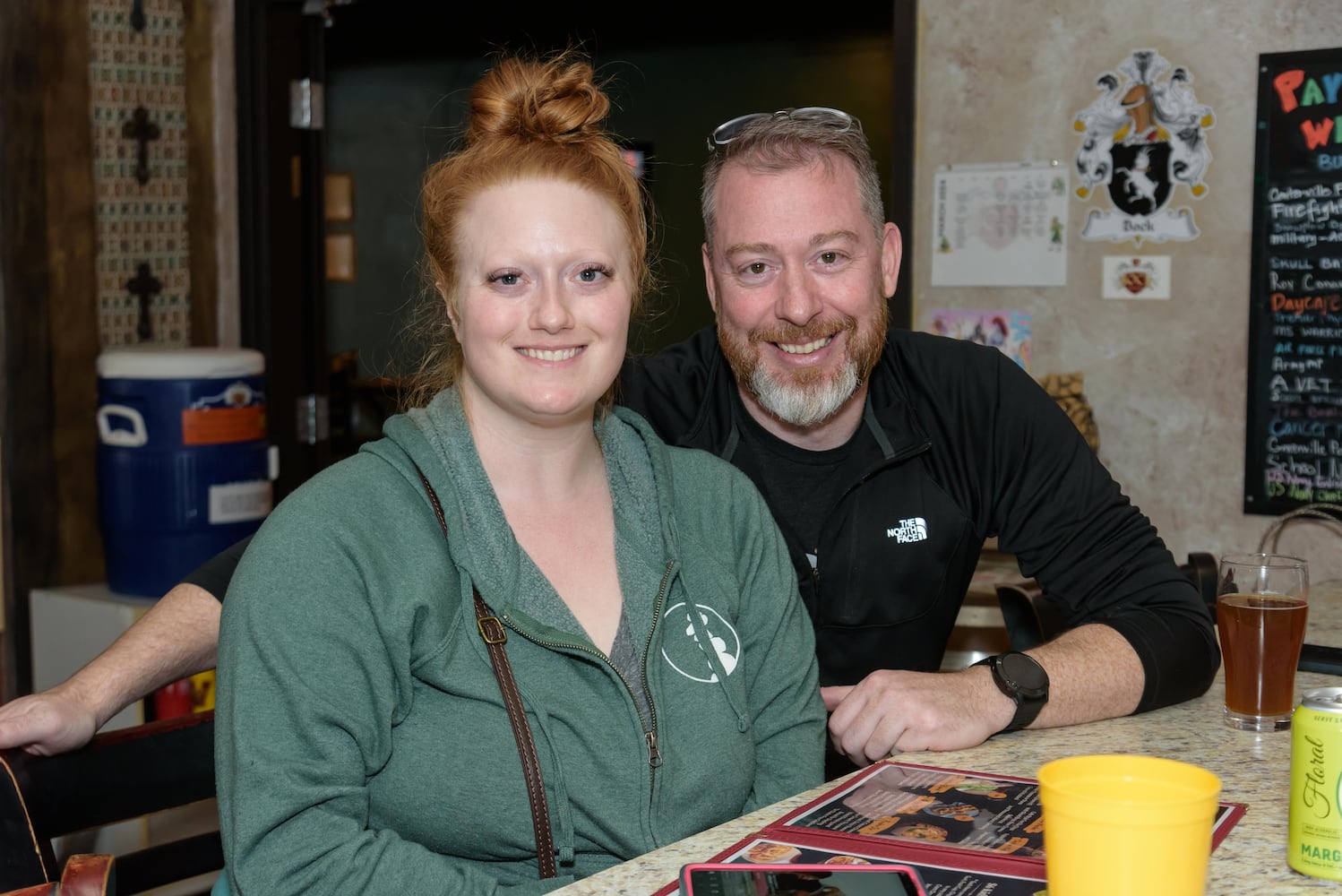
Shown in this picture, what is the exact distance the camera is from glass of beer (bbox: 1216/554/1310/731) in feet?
4.72

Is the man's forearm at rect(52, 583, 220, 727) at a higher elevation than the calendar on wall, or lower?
lower

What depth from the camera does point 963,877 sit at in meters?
Answer: 1.03

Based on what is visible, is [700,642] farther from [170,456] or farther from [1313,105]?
[170,456]

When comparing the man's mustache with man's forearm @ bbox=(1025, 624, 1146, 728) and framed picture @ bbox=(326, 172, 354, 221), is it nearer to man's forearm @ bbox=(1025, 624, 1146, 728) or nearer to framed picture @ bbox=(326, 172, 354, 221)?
man's forearm @ bbox=(1025, 624, 1146, 728)

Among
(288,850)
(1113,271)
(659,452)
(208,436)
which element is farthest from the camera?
(208,436)

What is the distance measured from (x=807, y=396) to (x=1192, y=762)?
0.73 meters

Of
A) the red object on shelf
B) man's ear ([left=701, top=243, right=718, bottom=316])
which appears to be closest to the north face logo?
man's ear ([left=701, top=243, right=718, bottom=316])

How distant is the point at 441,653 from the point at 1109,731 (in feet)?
2.34

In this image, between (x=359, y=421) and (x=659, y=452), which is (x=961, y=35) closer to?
(x=659, y=452)

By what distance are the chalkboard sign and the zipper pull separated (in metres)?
2.11

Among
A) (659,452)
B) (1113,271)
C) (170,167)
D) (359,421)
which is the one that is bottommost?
(359,421)

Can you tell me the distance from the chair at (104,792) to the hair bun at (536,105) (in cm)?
70

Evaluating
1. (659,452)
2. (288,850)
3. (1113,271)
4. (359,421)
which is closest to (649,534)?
(659,452)

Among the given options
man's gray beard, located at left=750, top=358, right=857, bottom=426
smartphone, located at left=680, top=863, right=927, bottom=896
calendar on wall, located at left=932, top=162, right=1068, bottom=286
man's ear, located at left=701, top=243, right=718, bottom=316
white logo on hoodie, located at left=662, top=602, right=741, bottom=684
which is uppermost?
calendar on wall, located at left=932, top=162, right=1068, bottom=286
